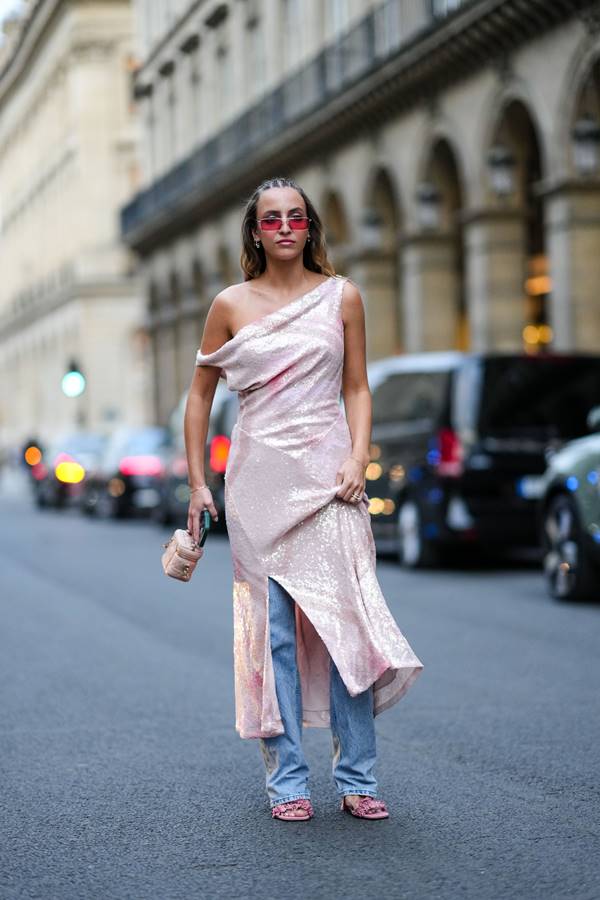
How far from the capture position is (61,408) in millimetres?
78500

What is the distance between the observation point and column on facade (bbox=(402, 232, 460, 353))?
3070 cm

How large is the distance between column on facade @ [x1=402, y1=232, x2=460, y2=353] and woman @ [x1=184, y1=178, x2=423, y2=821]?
24.8 meters

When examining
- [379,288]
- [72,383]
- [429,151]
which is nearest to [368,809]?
[429,151]

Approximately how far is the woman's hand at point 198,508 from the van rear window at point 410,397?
1008 centimetres

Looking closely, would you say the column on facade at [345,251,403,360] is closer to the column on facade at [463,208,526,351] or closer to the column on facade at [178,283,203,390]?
the column on facade at [463,208,526,351]

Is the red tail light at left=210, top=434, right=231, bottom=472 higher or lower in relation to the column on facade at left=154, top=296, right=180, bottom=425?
lower

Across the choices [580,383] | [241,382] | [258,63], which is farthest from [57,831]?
[258,63]

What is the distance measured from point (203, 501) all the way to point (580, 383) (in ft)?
34.0

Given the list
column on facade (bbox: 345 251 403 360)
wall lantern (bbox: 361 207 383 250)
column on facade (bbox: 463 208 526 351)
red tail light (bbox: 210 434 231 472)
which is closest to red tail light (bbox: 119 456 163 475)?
column on facade (bbox: 463 208 526 351)

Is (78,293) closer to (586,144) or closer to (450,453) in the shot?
(586,144)

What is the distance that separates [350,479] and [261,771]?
1.47 m

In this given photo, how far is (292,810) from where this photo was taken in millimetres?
5879

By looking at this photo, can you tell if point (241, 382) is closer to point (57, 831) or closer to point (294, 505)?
point (294, 505)

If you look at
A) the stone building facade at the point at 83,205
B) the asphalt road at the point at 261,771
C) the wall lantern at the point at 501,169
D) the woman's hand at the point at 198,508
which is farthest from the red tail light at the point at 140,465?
the stone building facade at the point at 83,205
